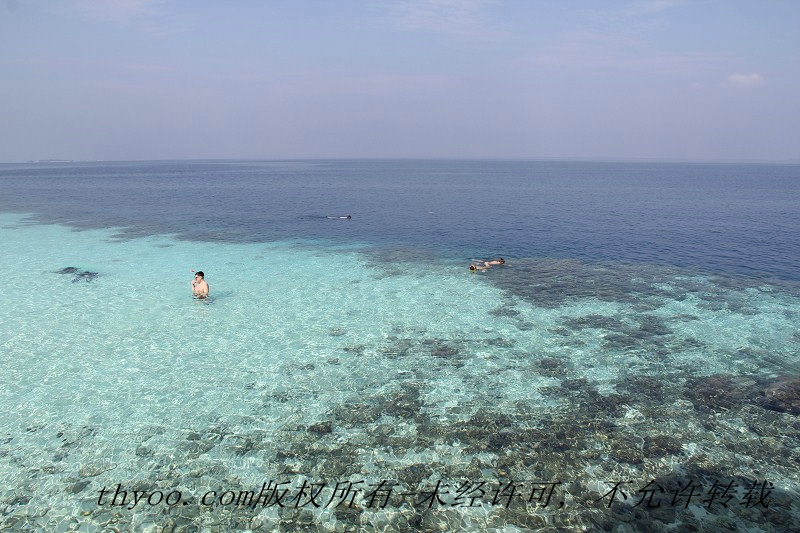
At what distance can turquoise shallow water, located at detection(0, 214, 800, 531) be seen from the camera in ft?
40.4

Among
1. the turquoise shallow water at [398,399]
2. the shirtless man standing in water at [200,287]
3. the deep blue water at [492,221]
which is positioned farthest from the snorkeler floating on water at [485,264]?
the shirtless man standing in water at [200,287]

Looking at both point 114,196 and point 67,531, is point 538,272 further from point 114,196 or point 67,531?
point 114,196

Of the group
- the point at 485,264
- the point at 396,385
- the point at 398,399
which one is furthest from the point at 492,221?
the point at 398,399

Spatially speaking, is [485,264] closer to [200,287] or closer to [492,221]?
[200,287]

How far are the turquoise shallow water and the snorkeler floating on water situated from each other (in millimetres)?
3257

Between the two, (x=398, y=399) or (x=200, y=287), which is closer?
(x=398, y=399)

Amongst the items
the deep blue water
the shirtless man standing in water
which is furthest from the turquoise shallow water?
the deep blue water

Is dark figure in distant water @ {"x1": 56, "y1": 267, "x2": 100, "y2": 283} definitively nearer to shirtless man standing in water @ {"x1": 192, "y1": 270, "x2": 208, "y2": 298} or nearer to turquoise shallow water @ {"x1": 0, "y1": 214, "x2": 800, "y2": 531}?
turquoise shallow water @ {"x1": 0, "y1": 214, "x2": 800, "y2": 531}

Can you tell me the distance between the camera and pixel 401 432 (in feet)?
51.1

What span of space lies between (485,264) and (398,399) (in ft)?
70.2

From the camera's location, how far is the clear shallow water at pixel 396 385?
12.6 meters

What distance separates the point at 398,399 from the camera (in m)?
17.6

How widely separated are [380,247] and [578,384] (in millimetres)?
28670

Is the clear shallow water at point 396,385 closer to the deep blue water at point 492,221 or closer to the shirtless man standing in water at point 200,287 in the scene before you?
the shirtless man standing in water at point 200,287
